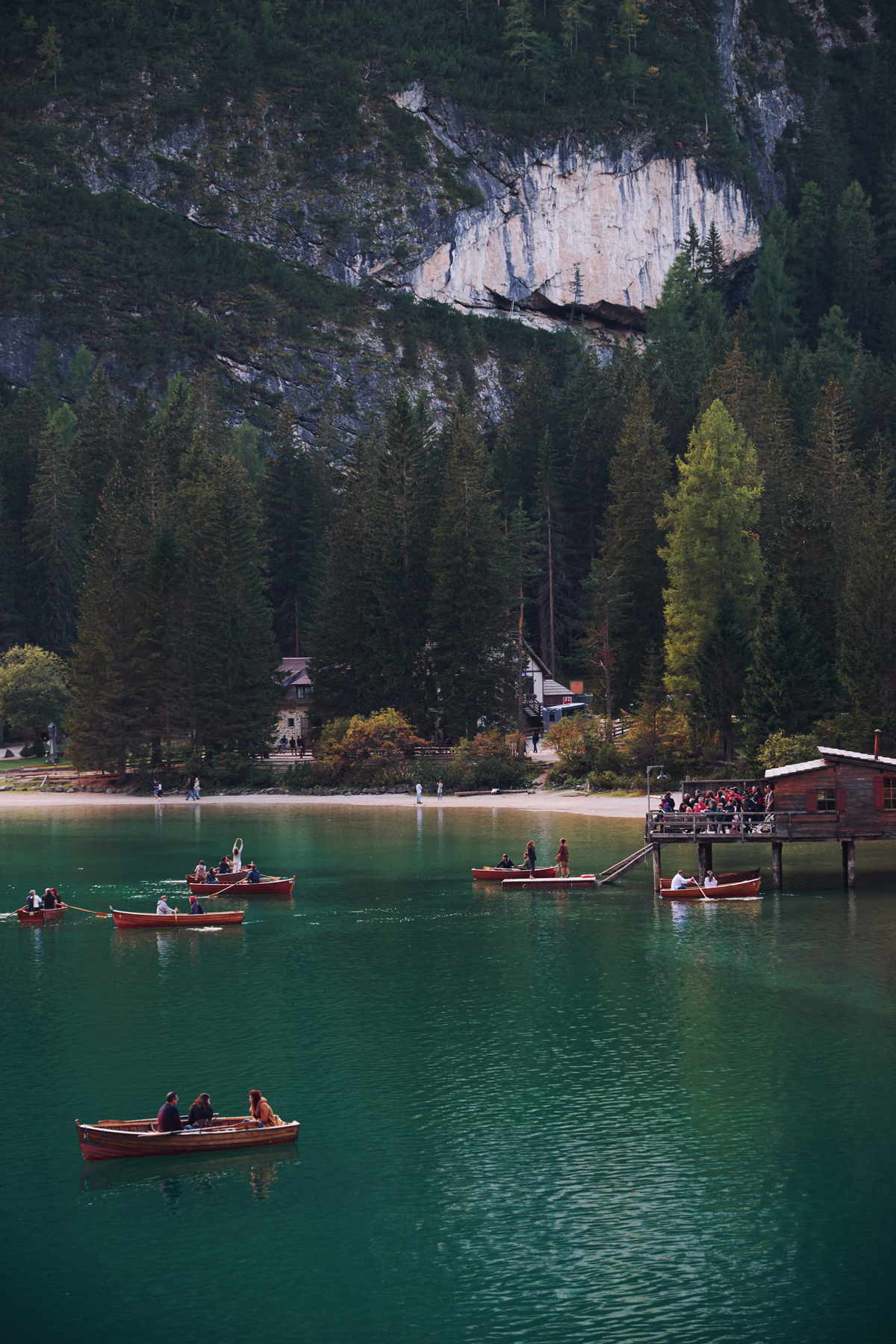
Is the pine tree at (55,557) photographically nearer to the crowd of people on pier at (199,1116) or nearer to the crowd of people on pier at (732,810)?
the crowd of people on pier at (732,810)

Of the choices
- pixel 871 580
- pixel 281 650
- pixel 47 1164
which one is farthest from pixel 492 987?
pixel 281 650

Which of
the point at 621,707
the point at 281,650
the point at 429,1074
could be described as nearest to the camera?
the point at 429,1074

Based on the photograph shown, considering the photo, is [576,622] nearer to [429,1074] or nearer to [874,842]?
[874,842]

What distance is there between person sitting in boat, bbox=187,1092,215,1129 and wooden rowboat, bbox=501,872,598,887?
106 ft

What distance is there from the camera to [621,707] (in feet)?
332

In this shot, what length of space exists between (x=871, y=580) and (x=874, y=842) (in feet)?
50.5

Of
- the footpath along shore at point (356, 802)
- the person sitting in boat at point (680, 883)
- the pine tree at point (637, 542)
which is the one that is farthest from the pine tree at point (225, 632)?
the person sitting in boat at point (680, 883)

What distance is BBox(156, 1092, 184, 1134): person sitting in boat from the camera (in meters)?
29.1

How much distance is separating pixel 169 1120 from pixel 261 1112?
2083mm

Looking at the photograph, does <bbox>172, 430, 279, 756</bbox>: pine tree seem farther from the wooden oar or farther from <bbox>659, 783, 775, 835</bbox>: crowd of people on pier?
<bbox>659, 783, 775, 835</bbox>: crowd of people on pier

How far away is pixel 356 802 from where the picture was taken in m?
98.6

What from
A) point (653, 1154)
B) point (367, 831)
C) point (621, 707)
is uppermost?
point (621, 707)

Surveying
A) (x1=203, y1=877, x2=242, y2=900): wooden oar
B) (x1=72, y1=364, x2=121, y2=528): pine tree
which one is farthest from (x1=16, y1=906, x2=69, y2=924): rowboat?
(x1=72, y1=364, x2=121, y2=528): pine tree

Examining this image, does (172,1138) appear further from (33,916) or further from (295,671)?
(295,671)
